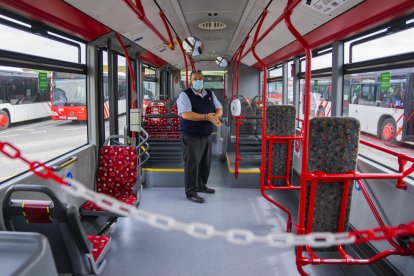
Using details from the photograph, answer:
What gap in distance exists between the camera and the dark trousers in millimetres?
4156

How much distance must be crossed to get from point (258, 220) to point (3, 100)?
2.90 metres

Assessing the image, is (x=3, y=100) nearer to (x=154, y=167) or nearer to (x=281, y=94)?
(x=154, y=167)

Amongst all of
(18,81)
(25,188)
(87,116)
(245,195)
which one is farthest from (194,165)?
(25,188)

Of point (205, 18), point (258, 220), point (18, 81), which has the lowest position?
point (258, 220)

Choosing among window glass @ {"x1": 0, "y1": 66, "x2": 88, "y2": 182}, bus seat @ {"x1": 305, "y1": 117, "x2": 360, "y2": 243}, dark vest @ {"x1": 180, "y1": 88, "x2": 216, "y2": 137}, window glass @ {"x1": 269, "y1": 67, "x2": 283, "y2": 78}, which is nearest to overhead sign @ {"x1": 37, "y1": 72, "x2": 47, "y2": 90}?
window glass @ {"x1": 0, "y1": 66, "x2": 88, "y2": 182}

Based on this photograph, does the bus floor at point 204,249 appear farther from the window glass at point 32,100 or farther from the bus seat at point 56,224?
the window glass at point 32,100

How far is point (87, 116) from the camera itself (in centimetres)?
391

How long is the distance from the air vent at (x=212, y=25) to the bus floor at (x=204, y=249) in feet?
9.69

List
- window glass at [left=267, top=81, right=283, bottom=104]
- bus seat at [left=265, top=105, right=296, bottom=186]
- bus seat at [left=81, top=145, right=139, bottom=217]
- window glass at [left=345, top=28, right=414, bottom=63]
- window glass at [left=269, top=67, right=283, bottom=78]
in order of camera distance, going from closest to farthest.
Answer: window glass at [left=345, top=28, right=414, bottom=63] → bus seat at [left=81, top=145, right=139, bottom=217] → bus seat at [left=265, top=105, right=296, bottom=186] → window glass at [left=269, top=67, right=283, bottom=78] → window glass at [left=267, top=81, right=283, bottom=104]

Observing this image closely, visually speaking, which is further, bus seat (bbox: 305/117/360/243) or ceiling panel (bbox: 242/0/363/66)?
ceiling panel (bbox: 242/0/363/66)

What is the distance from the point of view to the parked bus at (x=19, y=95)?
9.53 feet

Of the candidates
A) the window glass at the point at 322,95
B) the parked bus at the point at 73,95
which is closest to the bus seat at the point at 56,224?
the parked bus at the point at 73,95

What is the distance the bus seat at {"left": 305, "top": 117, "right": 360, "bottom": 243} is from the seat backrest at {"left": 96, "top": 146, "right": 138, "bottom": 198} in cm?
205

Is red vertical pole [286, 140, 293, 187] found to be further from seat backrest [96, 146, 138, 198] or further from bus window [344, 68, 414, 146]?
seat backrest [96, 146, 138, 198]
